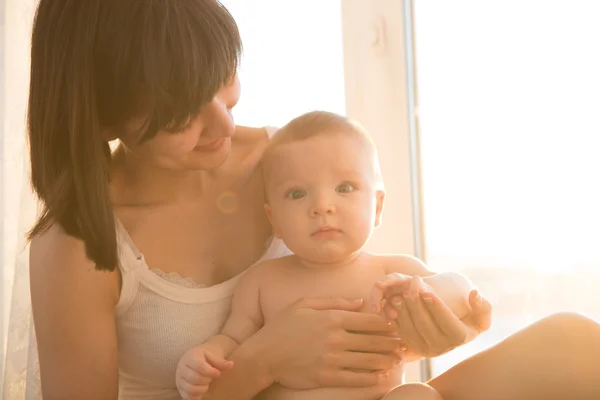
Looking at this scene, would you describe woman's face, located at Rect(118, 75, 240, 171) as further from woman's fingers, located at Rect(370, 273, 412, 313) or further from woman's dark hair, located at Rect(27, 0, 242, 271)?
woman's fingers, located at Rect(370, 273, 412, 313)

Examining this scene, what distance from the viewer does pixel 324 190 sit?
3.61ft

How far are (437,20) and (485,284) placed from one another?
611 mm

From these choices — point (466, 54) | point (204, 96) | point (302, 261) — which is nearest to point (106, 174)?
point (204, 96)

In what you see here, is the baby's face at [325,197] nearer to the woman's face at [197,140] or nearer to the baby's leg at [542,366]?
the woman's face at [197,140]

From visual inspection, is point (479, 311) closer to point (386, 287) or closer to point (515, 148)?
point (386, 287)

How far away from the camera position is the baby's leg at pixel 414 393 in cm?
97

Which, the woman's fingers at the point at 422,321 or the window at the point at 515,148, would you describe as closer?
the woman's fingers at the point at 422,321

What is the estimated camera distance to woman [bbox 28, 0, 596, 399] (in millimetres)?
1002

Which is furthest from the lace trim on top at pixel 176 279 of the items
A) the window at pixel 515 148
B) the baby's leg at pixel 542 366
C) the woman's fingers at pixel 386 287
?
the window at pixel 515 148

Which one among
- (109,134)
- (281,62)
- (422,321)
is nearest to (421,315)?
(422,321)

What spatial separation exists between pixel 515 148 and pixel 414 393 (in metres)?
0.73

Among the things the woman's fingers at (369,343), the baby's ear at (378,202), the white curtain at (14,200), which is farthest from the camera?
the white curtain at (14,200)

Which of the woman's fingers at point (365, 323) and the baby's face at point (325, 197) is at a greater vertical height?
the baby's face at point (325, 197)

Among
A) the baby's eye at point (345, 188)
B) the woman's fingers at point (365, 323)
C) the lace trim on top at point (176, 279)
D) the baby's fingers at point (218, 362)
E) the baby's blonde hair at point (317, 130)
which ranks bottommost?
the baby's fingers at point (218, 362)
